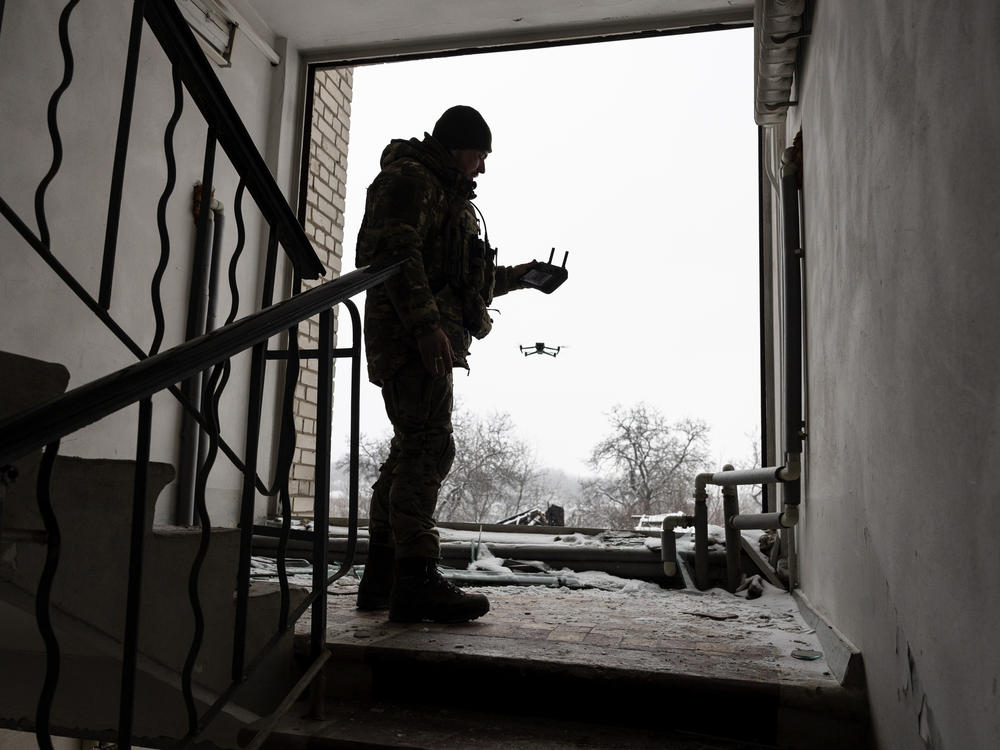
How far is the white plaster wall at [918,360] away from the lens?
0.78 m

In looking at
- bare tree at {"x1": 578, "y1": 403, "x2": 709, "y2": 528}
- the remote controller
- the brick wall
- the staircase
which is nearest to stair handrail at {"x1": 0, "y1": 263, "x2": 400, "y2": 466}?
the staircase

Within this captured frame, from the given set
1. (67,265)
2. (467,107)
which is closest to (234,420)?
(67,265)

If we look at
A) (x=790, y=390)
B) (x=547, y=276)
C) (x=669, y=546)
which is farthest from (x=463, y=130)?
(x=669, y=546)

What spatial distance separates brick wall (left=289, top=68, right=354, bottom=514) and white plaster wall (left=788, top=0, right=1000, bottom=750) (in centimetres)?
306

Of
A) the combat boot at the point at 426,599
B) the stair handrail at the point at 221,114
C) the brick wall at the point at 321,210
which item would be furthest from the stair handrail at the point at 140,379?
the brick wall at the point at 321,210

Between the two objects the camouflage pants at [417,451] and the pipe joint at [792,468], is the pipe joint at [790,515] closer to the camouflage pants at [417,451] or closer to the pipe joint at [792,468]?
the pipe joint at [792,468]

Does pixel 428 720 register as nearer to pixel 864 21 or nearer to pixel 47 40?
pixel 864 21

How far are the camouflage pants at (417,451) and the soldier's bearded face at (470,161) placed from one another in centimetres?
64

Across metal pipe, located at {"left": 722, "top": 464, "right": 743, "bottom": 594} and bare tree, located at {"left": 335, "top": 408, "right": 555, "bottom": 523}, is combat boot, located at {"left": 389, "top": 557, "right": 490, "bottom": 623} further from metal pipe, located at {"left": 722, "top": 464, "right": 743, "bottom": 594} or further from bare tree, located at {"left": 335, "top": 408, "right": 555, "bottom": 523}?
bare tree, located at {"left": 335, "top": 408, "right": 555, "bottom": 523}

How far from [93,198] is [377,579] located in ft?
6.06

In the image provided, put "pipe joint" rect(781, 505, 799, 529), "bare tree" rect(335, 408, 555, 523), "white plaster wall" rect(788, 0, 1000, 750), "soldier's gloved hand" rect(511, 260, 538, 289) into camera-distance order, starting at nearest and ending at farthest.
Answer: "white plaster wall" rect(788, 0, 1000, 750) → "pipe joint" rect(781, 505, 799, 529) → "soldier's gloved hand" rect(511, 260, 538, 289) → "bare tree" rect(335, 408, 555, 523)

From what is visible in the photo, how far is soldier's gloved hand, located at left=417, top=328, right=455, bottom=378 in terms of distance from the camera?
210 centimetres

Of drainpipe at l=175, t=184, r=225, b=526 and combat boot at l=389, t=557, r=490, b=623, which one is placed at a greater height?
drainpipe at l=175, t=184, r=225, b=526

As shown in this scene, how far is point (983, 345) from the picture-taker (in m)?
0.78
